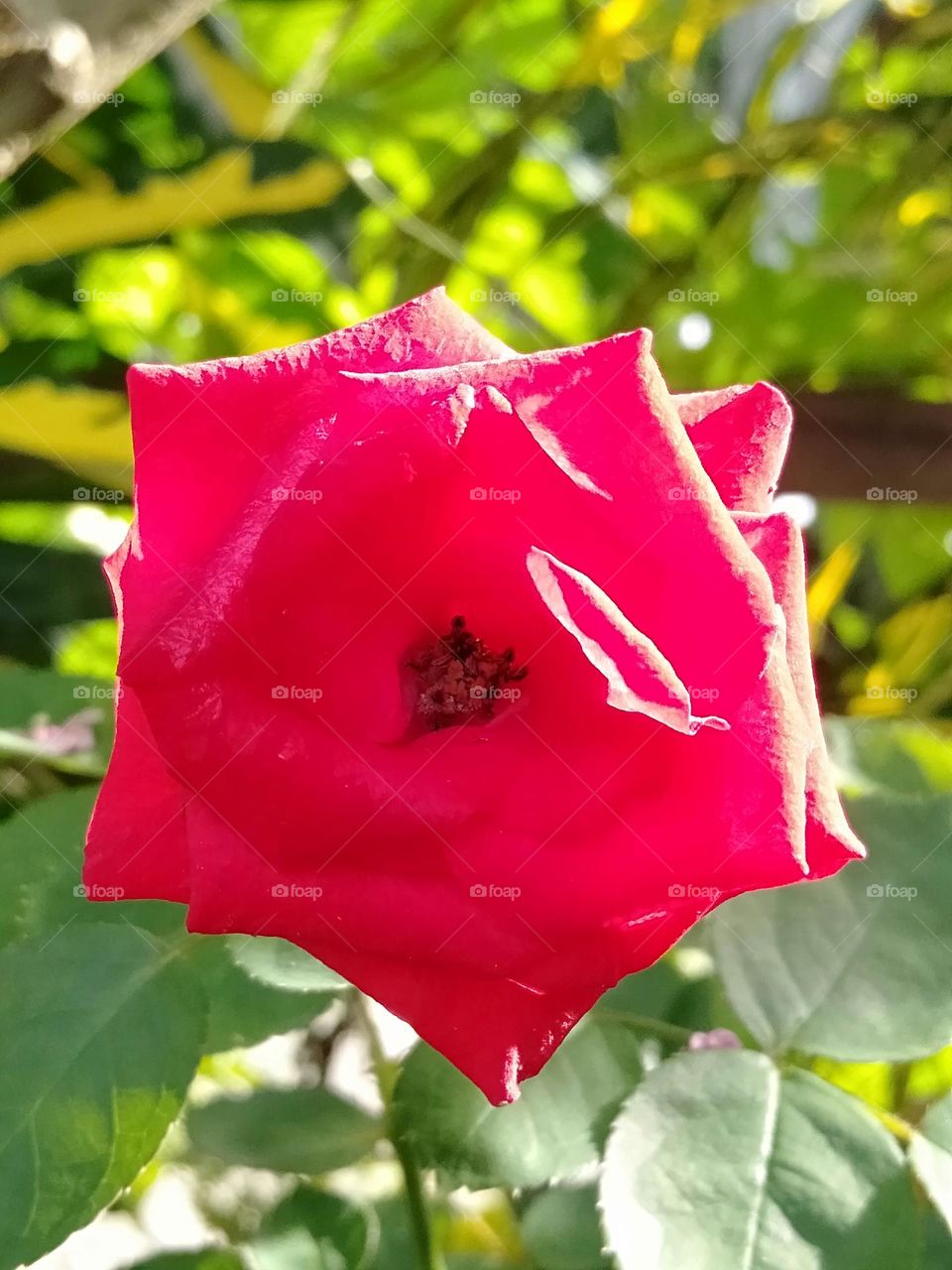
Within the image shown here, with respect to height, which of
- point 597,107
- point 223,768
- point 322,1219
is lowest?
point 322,1219

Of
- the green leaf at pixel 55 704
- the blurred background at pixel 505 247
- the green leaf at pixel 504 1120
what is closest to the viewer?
the green leaf at pixel 504 1120

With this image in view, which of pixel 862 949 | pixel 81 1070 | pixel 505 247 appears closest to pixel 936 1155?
pixel 862 949

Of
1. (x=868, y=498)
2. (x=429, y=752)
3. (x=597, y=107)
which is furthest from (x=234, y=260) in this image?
(x=429, y=752)

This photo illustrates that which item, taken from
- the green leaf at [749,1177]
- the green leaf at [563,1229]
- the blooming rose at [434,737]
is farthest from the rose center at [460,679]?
the green leaf at [563,1229]

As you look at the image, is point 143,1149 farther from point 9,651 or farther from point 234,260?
point 234,260

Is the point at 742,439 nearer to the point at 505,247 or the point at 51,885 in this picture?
the point at 51,885

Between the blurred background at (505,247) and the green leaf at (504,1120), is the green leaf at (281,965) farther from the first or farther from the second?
the blurred background at (505,247)
